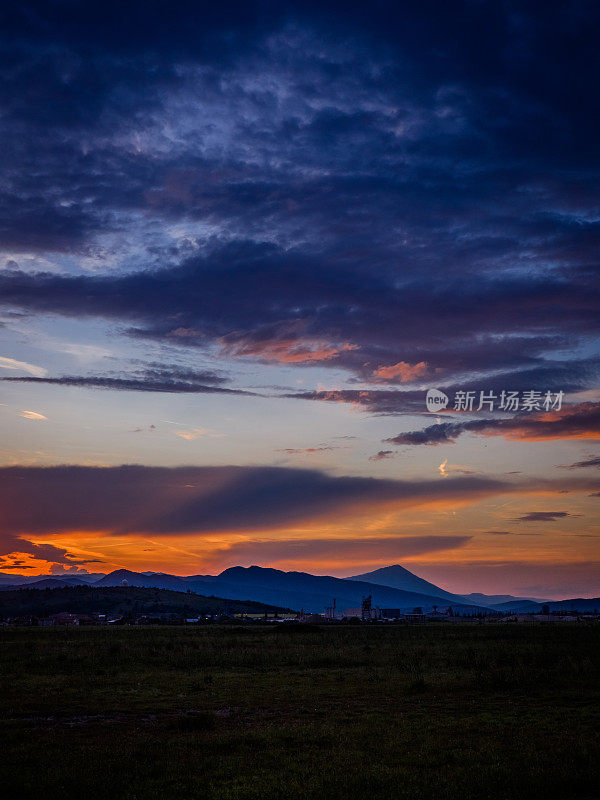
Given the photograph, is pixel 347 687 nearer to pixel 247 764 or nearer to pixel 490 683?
pixel 490 683

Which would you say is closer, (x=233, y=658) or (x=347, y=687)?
(x=347, y=687)

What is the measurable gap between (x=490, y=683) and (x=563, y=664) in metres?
7.22

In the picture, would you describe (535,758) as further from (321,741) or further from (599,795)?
(321,741)

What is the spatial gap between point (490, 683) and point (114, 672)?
809 inches

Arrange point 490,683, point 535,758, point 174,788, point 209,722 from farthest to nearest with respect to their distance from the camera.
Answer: point 490,683
point 209,722
point 535,758
point 174,788

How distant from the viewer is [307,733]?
62.5 ft

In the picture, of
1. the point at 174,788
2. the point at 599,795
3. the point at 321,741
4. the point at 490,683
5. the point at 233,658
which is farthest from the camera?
the point at 233,658

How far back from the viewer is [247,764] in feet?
51.6

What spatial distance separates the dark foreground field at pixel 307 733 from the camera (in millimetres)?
13766

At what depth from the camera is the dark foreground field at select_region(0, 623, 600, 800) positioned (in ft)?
45.2

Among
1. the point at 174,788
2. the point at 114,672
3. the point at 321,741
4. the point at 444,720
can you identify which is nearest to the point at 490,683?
the point at 444,720

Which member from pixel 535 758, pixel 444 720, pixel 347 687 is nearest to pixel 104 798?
pixel 535 758

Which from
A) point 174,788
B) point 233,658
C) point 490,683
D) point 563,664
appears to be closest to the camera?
point 174,788

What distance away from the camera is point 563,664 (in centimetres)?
3275
